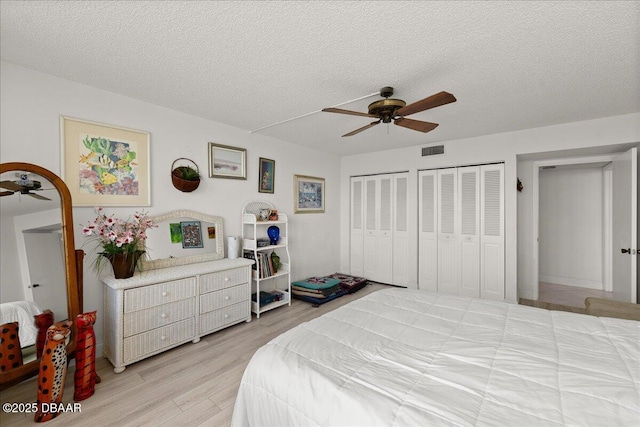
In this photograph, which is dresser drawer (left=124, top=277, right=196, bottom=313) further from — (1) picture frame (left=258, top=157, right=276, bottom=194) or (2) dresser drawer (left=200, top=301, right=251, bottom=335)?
(1) picture frame (left=258, top=157, right=276, bottom=194)

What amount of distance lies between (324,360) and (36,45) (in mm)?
2717

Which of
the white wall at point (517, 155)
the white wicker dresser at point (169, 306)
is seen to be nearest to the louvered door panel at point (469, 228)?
the white wall at point (517, 155)

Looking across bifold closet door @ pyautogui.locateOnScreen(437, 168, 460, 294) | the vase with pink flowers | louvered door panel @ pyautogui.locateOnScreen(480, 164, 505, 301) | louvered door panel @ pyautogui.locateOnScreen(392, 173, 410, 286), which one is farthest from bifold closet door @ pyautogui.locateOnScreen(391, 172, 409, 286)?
the vase with pink flowers

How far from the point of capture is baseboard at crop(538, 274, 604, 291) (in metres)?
4.66

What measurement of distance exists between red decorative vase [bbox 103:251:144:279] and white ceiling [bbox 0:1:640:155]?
1.51 meters

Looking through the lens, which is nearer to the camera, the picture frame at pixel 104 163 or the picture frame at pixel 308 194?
the picture frame at pixel 104 163

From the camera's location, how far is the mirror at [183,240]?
2.83 metres

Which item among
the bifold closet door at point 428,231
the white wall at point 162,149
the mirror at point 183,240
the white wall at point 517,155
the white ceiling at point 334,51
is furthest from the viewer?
the bifold closet door at point 428,231

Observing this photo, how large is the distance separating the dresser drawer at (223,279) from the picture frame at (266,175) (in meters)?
1.25

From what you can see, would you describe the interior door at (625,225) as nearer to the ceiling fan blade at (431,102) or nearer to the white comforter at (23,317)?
the ceiling fan blade at (431,102)

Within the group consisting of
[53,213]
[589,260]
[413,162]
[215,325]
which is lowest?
[215,325]

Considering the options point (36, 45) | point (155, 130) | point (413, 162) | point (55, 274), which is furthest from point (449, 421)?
point (413, 162)

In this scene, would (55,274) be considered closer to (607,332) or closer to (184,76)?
(184,76)

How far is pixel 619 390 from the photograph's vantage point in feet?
3.60
